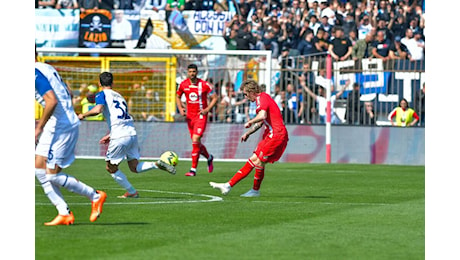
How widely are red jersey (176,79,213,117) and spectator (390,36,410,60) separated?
868 centimetres

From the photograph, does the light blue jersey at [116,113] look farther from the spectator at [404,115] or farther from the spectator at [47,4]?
the spectator at [47,4]

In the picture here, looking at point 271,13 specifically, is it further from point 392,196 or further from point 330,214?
point 330,214

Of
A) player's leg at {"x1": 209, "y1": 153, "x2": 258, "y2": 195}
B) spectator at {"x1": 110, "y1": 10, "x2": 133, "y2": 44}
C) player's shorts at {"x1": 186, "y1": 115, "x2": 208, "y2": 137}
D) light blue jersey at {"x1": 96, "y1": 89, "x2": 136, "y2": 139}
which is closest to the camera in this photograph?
light blue jersey at {"x1": 96, "y1": 89, "x2": 136, "y2": 139}

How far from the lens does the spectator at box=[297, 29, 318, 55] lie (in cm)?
2981

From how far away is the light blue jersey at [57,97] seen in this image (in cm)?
1098

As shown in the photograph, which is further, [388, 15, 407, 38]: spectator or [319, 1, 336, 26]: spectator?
[319, 1, 336, 26]: spectator

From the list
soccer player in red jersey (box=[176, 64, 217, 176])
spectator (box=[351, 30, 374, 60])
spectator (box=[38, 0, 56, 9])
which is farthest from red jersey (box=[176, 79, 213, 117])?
spectator (box=[38, 0, 56, 9])

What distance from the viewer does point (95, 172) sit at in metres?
21.9

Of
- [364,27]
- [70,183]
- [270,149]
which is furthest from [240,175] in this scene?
[364,27]

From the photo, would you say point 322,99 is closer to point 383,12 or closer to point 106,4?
point 383,12

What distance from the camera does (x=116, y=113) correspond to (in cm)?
1498

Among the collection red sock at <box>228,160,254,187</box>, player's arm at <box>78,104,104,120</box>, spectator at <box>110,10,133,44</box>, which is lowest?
red sock at <box>228,160,254,187</box>

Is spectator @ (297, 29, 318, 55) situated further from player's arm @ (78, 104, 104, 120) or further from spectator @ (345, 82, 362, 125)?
player's arm @ (78, 104, 104, 120)

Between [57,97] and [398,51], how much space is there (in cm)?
1968
